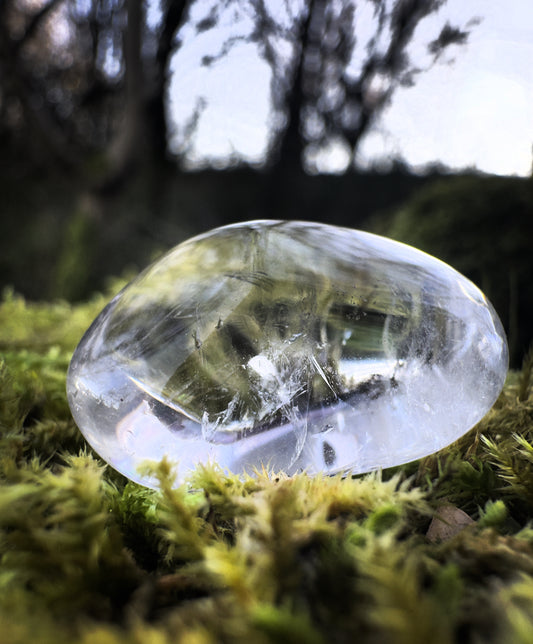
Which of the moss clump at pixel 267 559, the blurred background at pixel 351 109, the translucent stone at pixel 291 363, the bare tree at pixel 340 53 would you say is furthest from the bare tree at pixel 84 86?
the moss clump at pixel 267 559

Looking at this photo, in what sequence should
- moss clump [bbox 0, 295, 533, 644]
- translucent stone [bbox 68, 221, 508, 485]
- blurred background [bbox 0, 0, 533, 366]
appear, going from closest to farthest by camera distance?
moss clump [bbox 0, 295, 533, 644] < translucent stone [bbox 68, 221, 508, 485] < blurred background [bbox 0, 0, 533, 366]

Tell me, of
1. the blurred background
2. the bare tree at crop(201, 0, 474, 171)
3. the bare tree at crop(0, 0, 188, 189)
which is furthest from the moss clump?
the bare tree at crop(0, 0, 188, 189)

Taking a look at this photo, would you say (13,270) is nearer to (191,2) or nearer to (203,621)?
(191,2)

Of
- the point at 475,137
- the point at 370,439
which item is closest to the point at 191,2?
the point at 475,137

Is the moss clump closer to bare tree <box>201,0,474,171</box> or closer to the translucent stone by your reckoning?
the translucent stone

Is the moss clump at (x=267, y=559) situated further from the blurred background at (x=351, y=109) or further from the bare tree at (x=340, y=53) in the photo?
the bare tree at (x=340, y=53)
